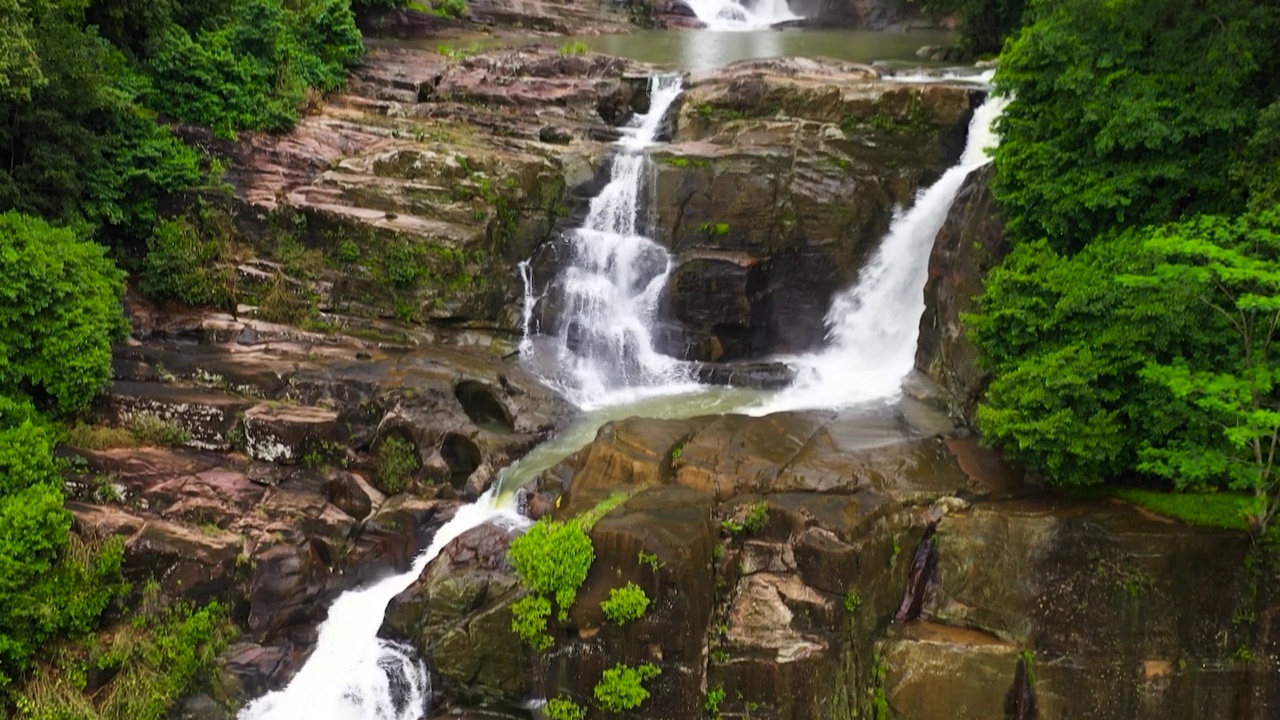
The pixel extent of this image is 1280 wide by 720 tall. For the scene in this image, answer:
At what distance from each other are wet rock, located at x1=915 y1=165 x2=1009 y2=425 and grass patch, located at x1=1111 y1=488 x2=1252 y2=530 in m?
2.70

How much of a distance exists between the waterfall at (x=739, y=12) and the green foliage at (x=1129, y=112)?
25093 mm

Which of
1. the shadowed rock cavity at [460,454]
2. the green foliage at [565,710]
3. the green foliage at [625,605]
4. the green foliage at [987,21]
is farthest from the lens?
the green foliage at [987,21]

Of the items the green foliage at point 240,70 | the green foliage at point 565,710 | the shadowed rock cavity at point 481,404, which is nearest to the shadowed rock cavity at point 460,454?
the shadowed rock cavity at point 481,404

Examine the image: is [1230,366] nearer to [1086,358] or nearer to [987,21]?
[1086,358]

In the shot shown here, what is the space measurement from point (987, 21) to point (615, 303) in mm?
14515

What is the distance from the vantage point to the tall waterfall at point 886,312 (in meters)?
15.6

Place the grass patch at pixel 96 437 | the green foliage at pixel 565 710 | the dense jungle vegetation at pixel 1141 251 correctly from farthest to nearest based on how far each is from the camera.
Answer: the grass patch at pixel 96 437
the green foliage at pixel 565 710
the dense jungle vegetation at pixel 1141 251

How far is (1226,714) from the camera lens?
366 inches

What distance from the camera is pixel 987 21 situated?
76.3 feet

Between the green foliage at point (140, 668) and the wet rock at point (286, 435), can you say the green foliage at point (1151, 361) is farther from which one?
the green foliage at point (140, 668)

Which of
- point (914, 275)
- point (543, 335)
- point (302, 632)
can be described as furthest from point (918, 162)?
point (302, 632)

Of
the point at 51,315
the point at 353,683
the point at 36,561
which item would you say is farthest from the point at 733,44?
the point at 36,561

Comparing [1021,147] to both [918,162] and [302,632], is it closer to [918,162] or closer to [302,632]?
[918,162]

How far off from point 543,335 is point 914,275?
750cm
